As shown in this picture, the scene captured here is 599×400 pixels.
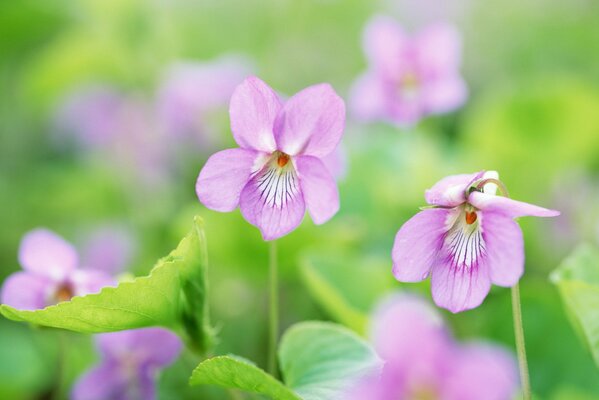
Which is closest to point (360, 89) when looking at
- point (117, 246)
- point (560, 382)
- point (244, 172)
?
point (117, 246)

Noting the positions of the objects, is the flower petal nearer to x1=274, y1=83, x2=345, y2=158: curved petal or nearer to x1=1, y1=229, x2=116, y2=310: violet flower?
x1=274, y1=83, x2=345, y2=158: curved petal

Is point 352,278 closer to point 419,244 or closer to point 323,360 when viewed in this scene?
point 323,360

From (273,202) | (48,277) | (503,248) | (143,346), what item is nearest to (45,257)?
(48,277)

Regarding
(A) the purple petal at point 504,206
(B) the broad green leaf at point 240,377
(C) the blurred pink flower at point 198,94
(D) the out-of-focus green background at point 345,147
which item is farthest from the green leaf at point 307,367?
(C) the blurred pink flower at point 198,94

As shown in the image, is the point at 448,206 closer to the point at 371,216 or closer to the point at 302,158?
the point at 302,158

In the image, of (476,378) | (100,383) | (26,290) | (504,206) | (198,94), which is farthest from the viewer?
(198,94)

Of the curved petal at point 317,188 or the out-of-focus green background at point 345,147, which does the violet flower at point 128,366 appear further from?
the curved petal at point 317,188
